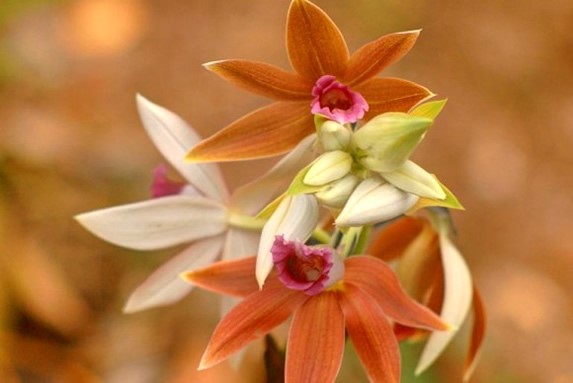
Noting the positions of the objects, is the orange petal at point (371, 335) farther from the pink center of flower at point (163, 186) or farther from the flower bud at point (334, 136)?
the pink center of flower at point (163, 186)

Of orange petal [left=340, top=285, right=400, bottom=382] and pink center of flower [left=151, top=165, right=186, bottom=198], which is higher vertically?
pink center of flower [left=151, top=165, right=186, bottom=198]

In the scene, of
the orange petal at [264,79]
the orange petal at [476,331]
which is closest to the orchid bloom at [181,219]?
the orange petal at [264,79]

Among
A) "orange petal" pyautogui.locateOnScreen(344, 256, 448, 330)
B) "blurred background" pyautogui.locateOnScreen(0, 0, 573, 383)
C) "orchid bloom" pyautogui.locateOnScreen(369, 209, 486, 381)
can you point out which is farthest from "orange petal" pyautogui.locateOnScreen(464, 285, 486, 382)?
"blurred background" pyautogui.locateOnScreen(0, 0, 573, 383)

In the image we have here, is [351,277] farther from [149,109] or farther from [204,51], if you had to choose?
[204,51]

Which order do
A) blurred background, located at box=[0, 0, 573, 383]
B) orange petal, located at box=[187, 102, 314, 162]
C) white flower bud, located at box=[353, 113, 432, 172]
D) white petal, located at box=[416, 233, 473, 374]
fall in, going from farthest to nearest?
blurred background, located at box=[0, 0, 573, 383], white petal, located at box=[416, 233, 473, 374], orange petal, located at box=[187, 102, 314, 162], white flower bud, located at box=[353, 113, 432, 172]

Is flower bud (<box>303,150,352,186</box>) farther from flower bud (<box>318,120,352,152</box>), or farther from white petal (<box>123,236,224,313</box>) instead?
white petal (<box>123,236,224,313</box>)

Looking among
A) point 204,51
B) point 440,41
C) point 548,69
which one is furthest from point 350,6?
point 548,69
